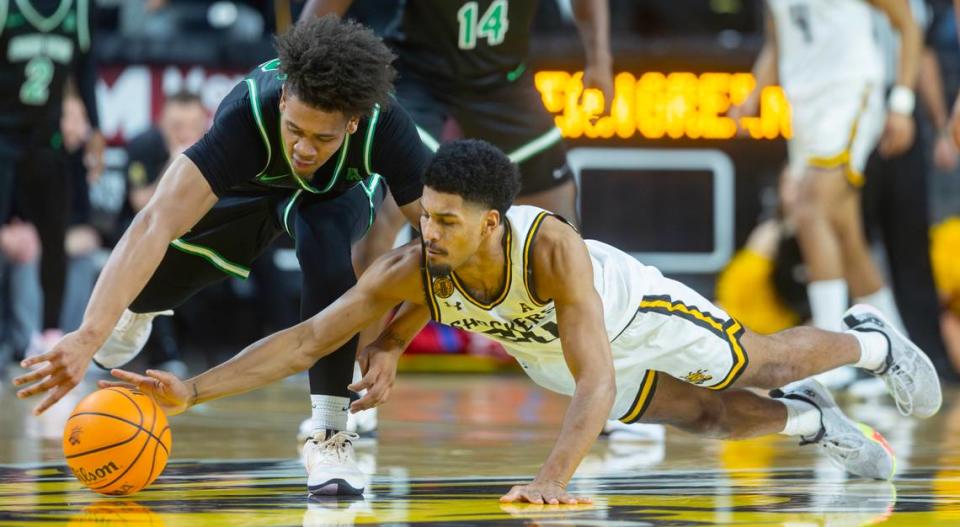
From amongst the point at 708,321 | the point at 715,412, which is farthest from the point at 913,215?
the point at 708,321

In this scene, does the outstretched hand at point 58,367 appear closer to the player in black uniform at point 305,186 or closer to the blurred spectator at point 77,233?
the player in black uniform at point 305,186

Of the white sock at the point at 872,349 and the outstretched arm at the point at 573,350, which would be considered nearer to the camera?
the outstretched arm at the point at 573,350

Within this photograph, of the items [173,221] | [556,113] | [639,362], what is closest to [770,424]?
[639,362]

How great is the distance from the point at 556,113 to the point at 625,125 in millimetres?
450

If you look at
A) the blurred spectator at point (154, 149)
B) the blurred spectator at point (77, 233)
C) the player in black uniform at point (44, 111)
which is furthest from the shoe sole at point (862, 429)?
the blurred spectator at point (77, 233)

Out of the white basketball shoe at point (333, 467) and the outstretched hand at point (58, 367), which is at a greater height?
the outstretched hand at point (58, 367)

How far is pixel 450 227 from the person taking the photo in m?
3.80

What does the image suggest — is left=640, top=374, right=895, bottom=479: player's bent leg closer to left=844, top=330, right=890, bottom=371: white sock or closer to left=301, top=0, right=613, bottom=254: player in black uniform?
left=844, top=330, right=890, bottom=371: white sock

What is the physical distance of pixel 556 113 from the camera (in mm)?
9008

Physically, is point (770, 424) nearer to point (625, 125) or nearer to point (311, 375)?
point (311, 375)

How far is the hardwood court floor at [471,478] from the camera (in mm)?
3566

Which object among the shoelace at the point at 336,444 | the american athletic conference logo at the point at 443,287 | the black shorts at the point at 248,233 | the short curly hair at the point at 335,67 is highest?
the short curly hair at the point at 335,67

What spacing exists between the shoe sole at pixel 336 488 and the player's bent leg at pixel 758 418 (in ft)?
3.11

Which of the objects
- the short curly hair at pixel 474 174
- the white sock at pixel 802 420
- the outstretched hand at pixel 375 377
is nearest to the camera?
the short curly hair at pixel 474 174
